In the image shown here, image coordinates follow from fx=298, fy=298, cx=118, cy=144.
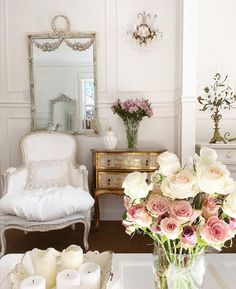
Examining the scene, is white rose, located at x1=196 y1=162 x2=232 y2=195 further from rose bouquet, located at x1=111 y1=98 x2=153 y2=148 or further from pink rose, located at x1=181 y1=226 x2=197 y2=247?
rose bouquet, located at x1=111 y1=98 x2=153 y2=148

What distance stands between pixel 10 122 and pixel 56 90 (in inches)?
25.9

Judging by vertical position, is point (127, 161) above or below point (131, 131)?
below

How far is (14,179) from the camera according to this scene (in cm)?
267

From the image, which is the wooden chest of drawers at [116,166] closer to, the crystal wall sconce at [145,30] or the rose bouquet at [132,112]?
the rose bouquet at [132,112]

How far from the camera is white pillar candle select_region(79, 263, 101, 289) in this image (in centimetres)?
102

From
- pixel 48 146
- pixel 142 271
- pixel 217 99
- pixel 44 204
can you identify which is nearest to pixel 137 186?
pixel 142 271

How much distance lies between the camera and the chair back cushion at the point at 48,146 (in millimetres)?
3051

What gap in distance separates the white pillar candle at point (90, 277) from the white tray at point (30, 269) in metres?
0.04

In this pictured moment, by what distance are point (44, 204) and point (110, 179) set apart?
798 mm

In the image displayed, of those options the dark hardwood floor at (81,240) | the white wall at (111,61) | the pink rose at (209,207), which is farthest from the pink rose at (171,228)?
the white wall at (111,61)

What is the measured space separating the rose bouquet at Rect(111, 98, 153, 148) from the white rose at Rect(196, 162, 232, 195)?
2196mm

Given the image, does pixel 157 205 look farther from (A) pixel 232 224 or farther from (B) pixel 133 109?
(B) pixel 133 109

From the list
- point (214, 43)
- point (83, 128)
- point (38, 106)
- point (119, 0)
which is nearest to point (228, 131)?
point (214, 43)

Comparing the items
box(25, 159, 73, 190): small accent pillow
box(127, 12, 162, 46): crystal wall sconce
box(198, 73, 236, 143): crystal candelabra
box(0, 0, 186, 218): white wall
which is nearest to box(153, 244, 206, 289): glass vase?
box(25, 159, 73, 190): small accent pillow
